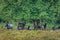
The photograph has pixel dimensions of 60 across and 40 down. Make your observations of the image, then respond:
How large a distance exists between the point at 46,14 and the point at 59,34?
13.0 m

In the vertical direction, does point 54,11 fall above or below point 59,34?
below

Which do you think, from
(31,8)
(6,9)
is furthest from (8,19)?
(31,8)

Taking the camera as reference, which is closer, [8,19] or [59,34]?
[59,34]

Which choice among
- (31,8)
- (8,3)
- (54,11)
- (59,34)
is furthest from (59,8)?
(59,34)

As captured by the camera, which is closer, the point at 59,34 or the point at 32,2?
the point at 59,34

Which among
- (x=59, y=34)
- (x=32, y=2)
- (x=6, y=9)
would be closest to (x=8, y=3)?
(x=6, y=9)

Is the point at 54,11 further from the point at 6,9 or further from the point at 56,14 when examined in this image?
the point at 6,9

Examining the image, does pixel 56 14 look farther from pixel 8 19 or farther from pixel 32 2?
pixel 8 19

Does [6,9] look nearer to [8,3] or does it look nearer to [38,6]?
[8,3]

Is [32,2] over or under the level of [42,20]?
over

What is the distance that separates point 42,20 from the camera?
96.0 feet

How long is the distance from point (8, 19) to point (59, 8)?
590cm

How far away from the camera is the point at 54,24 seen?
3039 centimetres

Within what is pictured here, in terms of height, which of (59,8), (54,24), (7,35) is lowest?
(54,24)
